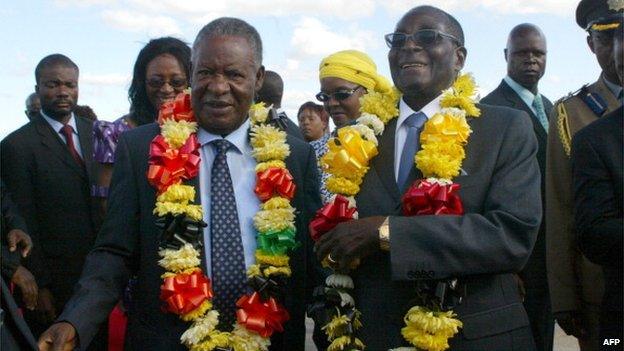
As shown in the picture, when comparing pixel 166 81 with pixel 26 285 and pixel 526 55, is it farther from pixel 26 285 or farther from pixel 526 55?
pixel 526 55

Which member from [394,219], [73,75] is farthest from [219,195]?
[73,75]

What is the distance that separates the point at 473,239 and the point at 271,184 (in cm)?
96

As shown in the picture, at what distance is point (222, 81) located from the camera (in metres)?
3.99

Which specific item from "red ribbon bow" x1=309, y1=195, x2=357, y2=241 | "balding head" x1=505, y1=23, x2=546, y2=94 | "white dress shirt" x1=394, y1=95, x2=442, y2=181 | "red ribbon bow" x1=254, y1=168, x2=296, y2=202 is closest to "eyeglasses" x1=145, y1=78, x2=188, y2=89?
"red ribbon bow" x1=254, y1=168, x2=296, y2=202

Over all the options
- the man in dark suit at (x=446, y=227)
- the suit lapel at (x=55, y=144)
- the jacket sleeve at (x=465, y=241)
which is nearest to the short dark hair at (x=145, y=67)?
the suit lapel at (x=55, y=144)

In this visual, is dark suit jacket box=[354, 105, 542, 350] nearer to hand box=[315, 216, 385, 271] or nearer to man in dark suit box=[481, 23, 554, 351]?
hand box=[315, 216, 385, 271]

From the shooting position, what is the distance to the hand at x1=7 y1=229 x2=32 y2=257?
5.81 meters

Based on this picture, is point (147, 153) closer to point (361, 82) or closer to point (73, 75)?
point (361, 82)

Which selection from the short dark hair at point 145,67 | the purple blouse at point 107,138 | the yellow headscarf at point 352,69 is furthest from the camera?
the yellow headscarf at point 352,69

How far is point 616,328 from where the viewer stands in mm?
3570

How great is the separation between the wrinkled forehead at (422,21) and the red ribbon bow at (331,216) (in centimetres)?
80

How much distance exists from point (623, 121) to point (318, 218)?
1261 millimetres

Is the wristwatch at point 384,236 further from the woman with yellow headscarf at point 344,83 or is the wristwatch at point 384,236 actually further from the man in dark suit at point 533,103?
the woman with yellow headscarf at point 344,83

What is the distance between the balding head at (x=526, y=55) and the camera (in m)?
6.44
